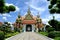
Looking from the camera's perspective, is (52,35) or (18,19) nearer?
(52,35)

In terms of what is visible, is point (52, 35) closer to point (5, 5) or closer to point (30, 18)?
point (5, 5)

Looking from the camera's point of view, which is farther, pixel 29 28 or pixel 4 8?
pixel 29 28

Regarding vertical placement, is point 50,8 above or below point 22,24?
above

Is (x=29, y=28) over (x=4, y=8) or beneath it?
beneath

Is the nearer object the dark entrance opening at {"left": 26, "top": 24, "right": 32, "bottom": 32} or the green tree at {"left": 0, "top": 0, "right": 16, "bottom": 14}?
the green tree at {"left": 0, "top": 0, "right": 16, "bottom": 14}

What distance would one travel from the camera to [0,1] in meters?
28.8

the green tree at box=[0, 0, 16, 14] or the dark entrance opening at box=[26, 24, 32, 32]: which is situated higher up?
the green tree at box=[0, 0, 16, 14]

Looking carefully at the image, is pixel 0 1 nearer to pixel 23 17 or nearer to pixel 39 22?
pixel 39 22

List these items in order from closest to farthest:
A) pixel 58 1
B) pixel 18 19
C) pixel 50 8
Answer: pixel 58 1 → pixel 50 8 → pixel 18 19

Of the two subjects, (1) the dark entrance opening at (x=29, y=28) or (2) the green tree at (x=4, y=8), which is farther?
(1) the dark entrance opening at (x=29, y=28)

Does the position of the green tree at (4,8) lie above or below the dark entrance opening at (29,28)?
above

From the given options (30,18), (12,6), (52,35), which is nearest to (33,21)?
(30,18)

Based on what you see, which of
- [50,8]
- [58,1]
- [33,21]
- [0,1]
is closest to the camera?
[58,1]

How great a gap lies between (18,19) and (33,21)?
10.1 meters
